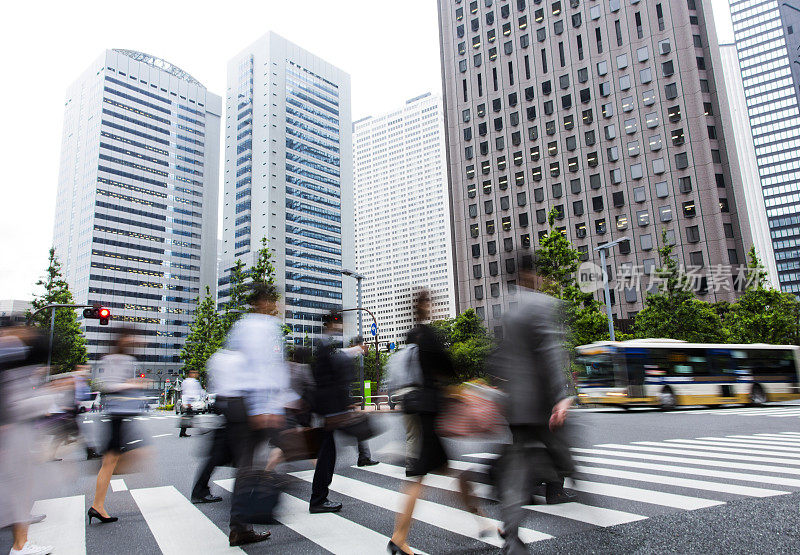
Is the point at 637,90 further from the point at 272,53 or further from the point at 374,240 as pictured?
the point at 374,240

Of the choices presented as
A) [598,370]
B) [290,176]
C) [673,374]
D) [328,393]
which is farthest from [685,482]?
[290,176]

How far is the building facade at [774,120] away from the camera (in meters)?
103

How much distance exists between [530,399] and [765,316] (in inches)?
1272

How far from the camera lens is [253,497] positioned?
320cm

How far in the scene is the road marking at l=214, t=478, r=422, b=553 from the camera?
3.17 metres

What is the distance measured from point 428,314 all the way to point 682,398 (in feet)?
52.4

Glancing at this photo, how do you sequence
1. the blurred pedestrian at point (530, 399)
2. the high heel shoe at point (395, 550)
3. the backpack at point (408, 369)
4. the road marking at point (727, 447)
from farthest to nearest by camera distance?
the road marking at point (727, 447)
the backpack at point (408, 369)
the high heel shoe at point (395, 550)
the blurred pedestrian at point (530, 399)

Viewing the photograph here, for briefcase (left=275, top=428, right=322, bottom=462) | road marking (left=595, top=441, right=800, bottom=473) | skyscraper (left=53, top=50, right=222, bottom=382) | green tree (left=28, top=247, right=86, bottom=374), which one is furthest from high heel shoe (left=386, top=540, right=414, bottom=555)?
skyscraper (left=53, top=50, right=222, bottom=382)

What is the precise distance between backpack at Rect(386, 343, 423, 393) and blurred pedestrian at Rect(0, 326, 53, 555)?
232 centimetres

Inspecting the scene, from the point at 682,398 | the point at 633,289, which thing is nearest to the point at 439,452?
the point at 682,398

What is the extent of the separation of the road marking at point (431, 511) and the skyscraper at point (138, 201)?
94.7 metres

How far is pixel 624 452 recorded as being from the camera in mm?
7133

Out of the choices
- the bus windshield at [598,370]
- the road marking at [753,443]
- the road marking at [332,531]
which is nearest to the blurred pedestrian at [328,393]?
the road marking at [332,531]

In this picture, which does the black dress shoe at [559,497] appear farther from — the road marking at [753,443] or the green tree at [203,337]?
the green tree at [203,337]
